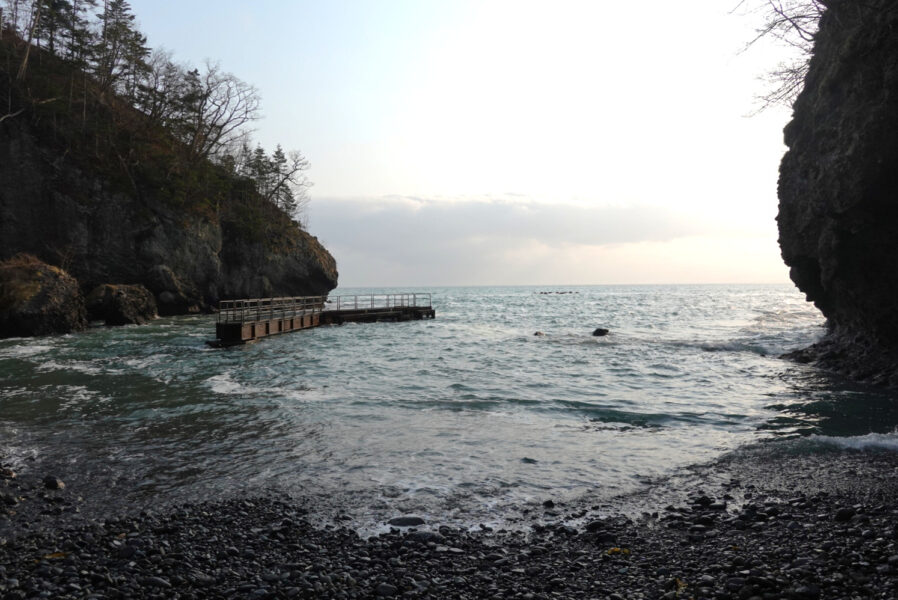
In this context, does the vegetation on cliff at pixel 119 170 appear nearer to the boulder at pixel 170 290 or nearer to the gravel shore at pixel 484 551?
the boulder at pixel 170 290

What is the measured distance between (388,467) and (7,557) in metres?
4.97

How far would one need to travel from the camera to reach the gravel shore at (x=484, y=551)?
4.50 metres

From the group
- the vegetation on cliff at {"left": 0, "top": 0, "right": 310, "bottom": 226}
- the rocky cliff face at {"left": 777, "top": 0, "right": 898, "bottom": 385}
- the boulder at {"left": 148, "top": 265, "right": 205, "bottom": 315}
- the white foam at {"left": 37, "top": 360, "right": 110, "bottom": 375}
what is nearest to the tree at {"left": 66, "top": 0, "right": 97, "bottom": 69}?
the vegetation on cliff at {"left": 0, "top": 0, "right": 310, "bottom": 226}

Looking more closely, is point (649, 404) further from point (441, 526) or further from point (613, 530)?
point (441, 526)

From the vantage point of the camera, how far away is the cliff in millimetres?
37656

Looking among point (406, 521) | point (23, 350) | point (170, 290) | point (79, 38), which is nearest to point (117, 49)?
point (79, 38)

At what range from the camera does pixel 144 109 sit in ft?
165

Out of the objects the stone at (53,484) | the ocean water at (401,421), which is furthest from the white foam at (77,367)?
the stone at (53,484)

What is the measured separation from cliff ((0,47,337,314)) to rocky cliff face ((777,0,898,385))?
4445 cm

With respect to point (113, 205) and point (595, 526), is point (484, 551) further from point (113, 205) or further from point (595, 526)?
point (113, 205)

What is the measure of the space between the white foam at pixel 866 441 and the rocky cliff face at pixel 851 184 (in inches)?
284

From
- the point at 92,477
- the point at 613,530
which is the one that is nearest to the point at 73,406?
the point at 92,477

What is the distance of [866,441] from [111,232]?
4765 centimetres

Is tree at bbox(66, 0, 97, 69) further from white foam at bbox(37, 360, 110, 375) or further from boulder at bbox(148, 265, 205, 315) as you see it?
white foam at bbox(37, 360, 110, 375)
